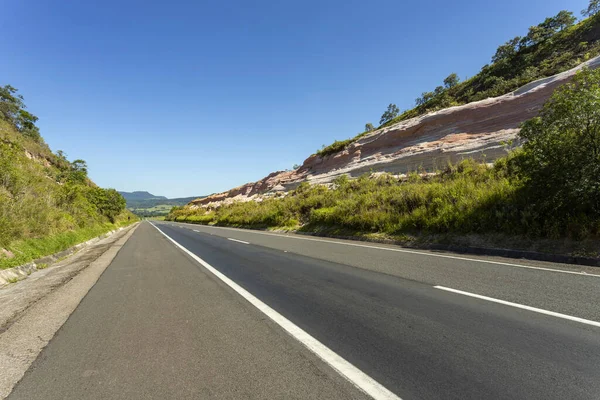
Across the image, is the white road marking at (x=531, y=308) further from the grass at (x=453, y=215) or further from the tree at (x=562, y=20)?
the tree at (x=562, y=20)

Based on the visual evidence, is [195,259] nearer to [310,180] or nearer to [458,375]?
[458,375]

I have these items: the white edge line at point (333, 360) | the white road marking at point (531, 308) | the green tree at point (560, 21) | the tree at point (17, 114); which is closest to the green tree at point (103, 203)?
the tree at point (17, 114)

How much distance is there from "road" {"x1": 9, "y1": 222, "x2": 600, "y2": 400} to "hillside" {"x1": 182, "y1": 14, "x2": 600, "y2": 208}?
15.4 m

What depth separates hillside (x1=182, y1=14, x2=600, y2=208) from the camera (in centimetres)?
2248

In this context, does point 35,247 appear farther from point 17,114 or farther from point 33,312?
point 17,114

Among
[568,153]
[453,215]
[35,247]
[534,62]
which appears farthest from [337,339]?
[534,62]

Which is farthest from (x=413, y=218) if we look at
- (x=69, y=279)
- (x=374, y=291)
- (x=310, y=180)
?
(x=310, y=180)

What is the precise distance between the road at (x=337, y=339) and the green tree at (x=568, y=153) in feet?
9.52

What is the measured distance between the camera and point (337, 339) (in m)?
3.29

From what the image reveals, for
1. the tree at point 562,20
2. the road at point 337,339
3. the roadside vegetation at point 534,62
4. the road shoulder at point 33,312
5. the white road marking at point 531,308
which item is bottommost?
the white road marking at point 531,308

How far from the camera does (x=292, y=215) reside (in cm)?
2389

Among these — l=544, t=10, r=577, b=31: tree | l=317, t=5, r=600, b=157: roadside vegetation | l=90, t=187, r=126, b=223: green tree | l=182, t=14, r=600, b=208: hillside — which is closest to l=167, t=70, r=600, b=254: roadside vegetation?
l=182, t=14, r=600, b=208: hillside

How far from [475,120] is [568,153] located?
65.1 feet

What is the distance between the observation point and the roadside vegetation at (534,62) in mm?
27719
